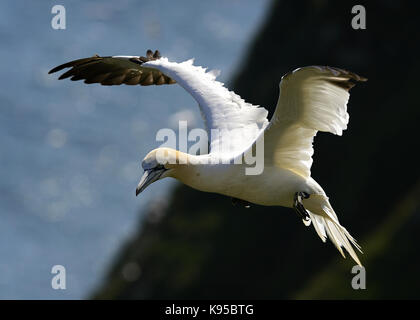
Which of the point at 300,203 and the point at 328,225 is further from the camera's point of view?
the point at 328,225

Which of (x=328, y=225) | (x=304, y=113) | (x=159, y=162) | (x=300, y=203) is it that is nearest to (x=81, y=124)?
(x=328, y=225)

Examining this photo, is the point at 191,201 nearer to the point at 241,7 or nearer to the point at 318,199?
the point at 318,199

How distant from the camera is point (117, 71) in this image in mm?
15570

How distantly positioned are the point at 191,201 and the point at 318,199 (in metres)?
16.6

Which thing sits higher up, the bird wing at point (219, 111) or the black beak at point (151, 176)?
the bird wing at point (219, 111)

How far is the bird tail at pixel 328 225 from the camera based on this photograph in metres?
12.9

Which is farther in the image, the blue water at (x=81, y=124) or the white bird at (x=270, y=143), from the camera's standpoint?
the blue water at (x=81, y=124)

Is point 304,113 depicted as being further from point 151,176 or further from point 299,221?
point 299,221

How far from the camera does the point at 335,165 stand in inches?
1076

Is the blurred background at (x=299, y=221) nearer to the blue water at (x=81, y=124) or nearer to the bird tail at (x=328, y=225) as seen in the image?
the blue water at (x=81, y=124)

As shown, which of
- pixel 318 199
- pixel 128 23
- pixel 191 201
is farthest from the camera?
pixel 128 23

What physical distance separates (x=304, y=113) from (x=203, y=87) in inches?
124

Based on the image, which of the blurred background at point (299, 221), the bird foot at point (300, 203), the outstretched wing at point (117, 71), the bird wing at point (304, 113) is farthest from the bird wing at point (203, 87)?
the blurred background at point (299, 221)
